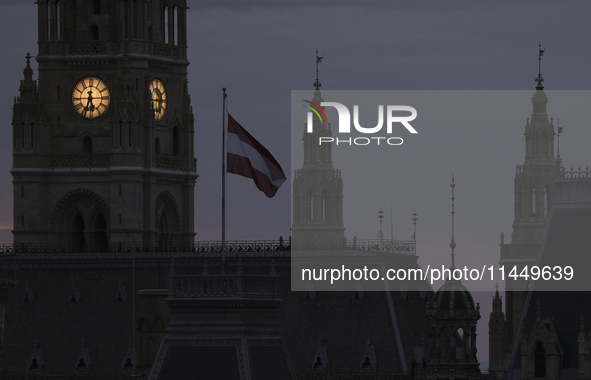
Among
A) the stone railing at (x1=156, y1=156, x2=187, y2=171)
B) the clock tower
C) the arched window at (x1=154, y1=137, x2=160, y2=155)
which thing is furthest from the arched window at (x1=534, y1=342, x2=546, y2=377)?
the arched window at (x1=154, y1=137, x2=160, y2=155)

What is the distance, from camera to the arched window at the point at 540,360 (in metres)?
135

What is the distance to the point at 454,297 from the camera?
136 metres

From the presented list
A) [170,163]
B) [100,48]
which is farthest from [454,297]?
[100,48]

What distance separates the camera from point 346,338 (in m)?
166

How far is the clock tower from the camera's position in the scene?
18712 cm

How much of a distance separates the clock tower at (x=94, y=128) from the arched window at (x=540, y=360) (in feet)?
191

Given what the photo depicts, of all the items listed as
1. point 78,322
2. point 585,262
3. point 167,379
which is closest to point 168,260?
point 78,322

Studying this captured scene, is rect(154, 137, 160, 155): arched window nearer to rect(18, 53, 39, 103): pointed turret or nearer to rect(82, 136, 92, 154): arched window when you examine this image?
rect(82, 136, 92, 154): arched window

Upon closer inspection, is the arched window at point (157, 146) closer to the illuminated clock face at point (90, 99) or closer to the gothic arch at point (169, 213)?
the gothic arch at point (169, 213)

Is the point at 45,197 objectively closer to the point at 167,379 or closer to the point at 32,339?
the point at 32,339

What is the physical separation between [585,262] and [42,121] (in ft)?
216

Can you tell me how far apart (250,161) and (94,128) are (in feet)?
271

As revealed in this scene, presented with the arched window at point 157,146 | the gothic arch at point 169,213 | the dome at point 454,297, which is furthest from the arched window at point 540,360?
the arched window at point 157,146

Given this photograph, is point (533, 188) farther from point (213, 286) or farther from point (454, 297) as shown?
point (213, 286)
